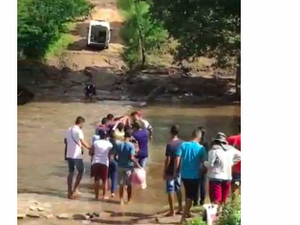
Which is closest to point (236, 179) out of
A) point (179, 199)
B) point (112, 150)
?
point (179, 199)

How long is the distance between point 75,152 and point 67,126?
0.11m

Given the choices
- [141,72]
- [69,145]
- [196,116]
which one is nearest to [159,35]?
[141,72]

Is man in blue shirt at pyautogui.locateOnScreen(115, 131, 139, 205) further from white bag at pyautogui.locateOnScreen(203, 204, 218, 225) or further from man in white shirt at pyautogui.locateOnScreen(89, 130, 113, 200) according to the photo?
white bag at pyautogui.locateOnScreen(203, 204, 218, 225)

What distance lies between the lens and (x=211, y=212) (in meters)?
3.00

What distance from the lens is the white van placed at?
304 cm

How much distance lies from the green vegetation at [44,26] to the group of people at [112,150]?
0.32 metres

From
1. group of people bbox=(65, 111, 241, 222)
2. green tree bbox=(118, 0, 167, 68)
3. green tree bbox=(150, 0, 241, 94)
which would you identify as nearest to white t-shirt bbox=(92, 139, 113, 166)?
group of people bbox=(65, 111, 241, 222)

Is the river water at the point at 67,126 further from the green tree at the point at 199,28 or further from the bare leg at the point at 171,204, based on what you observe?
the green tree at the point at 199,28

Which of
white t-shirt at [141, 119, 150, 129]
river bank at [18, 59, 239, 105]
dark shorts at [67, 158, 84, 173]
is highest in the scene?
river bank at [18, 59, 239, 105]

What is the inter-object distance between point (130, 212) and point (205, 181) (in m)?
0.33

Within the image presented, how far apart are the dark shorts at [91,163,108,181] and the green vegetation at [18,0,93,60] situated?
0.50 meters

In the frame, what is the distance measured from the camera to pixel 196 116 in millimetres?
3039

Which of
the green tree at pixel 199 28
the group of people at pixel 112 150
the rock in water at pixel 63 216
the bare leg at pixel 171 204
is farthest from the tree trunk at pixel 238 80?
the rock in water at pixel 63 216
